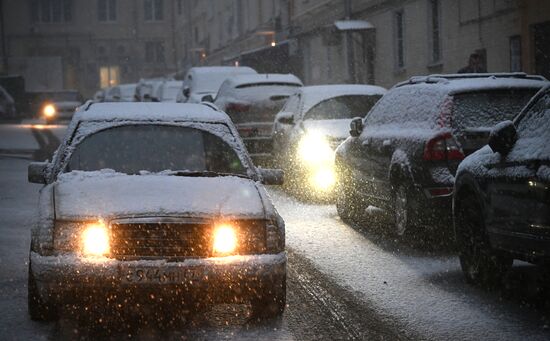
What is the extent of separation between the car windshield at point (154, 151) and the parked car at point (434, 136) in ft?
8.57

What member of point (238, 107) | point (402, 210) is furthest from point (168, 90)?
point (402, 210)

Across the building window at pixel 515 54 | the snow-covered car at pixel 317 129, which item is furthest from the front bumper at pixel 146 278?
the building window at pixel 515 54

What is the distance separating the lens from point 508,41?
69.5 feet

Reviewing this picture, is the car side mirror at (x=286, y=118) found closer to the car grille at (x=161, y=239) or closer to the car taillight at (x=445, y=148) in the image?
the car taillight at (x=445, y=148)

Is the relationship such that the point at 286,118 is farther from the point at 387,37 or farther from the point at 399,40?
the point at 387,37

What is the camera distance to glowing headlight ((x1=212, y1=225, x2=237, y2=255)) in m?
6.55

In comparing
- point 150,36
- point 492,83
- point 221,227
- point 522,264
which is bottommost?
point 522,264

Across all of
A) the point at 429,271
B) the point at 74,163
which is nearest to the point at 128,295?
the point at 74,163

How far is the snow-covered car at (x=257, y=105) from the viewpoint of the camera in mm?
19844

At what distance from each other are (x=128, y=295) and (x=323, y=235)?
504cm

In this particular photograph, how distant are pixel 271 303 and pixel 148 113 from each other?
2.15 meters

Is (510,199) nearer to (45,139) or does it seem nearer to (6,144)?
(6,144)

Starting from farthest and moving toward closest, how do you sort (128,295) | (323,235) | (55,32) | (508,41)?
(55,32), (508,41), (323,235), (128,295)

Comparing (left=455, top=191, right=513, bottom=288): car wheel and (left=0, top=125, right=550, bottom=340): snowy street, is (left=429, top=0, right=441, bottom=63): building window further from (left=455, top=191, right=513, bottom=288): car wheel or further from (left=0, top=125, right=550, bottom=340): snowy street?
(left=455, top=191, right=513, bottom=288): car wheel
